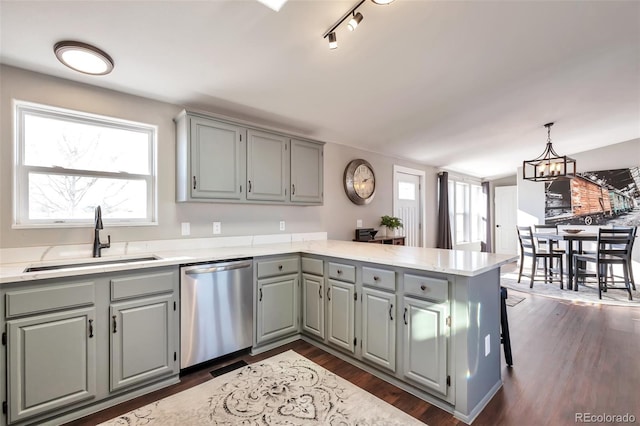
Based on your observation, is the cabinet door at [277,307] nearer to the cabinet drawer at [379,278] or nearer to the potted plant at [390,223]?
the cabinet drawer at [379,278]

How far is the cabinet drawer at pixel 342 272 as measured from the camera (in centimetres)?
237

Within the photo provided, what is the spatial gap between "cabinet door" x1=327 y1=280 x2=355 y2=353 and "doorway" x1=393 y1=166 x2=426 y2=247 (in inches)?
109

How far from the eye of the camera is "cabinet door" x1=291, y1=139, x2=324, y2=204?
10.5 ft

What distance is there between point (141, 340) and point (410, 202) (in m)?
4.61

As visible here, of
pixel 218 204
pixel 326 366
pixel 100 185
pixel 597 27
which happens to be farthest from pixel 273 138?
pixel 597 27

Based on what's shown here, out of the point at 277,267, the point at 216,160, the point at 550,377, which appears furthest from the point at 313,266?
the point at 550,377

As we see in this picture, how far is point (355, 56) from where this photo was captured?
2170 mm

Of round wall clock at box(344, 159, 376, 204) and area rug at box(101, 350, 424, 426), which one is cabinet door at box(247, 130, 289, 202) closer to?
round wall clock at box(344, 159, 376, 204)

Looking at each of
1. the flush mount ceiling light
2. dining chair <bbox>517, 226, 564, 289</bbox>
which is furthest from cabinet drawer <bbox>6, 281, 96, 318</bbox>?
dining chair <bbox>517, 226, 564, 289</bbox>

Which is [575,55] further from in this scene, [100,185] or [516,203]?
[516,203]

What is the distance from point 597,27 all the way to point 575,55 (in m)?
0.35

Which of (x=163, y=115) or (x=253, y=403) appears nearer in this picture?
(x=253, y=403)

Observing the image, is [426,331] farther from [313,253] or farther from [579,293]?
[579,293]

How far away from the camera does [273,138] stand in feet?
9.87
